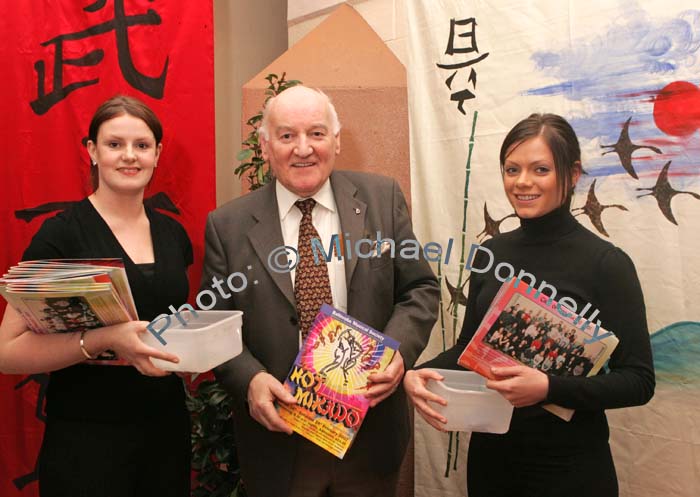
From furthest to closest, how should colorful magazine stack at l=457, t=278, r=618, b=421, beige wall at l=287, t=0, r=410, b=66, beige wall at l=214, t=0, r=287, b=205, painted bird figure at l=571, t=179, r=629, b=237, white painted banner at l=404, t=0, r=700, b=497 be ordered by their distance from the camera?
beige wall at l=214, t=0, r=287, b=205, beige wall at l=287, t=0, r=410, b=66, painted bird figure at l=571, t=179, r=629, b=237, white painted banner at l=404, t=0, r=700, b=497, colorful magazine stack at l=457, t=278, r=618, b=421

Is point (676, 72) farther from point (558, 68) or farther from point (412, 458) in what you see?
point (412, 458)

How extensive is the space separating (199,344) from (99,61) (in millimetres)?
1743

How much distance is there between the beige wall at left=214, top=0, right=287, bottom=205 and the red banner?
2.33 feet

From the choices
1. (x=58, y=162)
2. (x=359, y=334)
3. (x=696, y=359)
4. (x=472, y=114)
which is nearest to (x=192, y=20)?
(x=58, y=162)

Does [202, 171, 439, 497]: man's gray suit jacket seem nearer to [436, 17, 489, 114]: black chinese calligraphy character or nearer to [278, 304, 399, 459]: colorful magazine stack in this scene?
[278, 304, 399, 459]: colorful magazine stack

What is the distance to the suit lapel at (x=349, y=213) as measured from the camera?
168 centimetres

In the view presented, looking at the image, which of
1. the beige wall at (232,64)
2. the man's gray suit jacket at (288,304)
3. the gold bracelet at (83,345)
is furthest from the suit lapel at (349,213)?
the beige wall at (232,64)

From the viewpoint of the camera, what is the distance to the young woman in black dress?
159 centimetres

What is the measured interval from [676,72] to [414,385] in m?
1.40

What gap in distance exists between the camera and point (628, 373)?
56.1 inches

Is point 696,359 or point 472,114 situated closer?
point 696,359

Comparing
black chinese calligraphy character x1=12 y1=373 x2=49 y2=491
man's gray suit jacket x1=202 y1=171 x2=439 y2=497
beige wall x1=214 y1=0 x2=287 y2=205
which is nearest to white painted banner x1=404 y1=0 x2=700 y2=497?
man's gray suit jacket x1=202 y1=171 x2=439 y2=497

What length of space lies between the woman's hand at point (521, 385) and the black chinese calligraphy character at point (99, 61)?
204 cm

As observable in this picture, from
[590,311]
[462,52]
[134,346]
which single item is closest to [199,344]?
[134,346]
